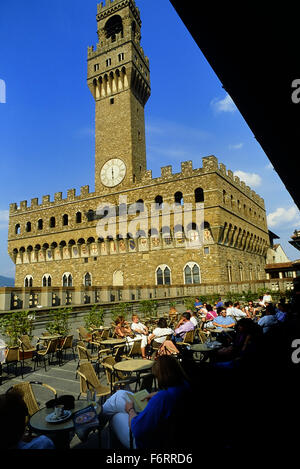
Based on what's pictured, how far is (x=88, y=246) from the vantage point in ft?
84.8

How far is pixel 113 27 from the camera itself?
28.5 metres

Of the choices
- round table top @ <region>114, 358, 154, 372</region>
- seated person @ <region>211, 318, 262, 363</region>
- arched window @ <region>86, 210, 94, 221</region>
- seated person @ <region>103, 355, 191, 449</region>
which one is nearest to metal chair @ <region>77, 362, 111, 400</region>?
round table top @ <region>114, 358, 154, 372</region>

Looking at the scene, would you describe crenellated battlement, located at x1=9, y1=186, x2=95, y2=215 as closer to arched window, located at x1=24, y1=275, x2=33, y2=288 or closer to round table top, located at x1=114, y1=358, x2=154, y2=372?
arched window, located at x1=24, y1=275, x2=33, y2=288

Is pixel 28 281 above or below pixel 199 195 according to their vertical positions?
below

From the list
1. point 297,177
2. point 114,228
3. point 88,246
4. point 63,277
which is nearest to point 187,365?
point 297,177

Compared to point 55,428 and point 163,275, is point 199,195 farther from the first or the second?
point 55,428

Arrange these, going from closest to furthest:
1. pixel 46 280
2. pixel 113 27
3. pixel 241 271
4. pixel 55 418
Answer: pixel 55 418 → pixel 241 271 → pixel 46 280 → pixel 113 27

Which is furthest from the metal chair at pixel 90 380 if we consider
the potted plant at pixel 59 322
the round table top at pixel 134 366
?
the potted plant at pixel 59 322

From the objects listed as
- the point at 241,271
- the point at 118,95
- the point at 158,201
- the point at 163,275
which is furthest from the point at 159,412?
the point at 118,95

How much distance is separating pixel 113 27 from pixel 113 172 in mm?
15858

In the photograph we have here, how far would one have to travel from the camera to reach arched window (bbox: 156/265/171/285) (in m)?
22.0

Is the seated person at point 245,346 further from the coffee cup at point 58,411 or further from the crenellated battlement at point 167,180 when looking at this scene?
the crenellated battlement at point 167,180
